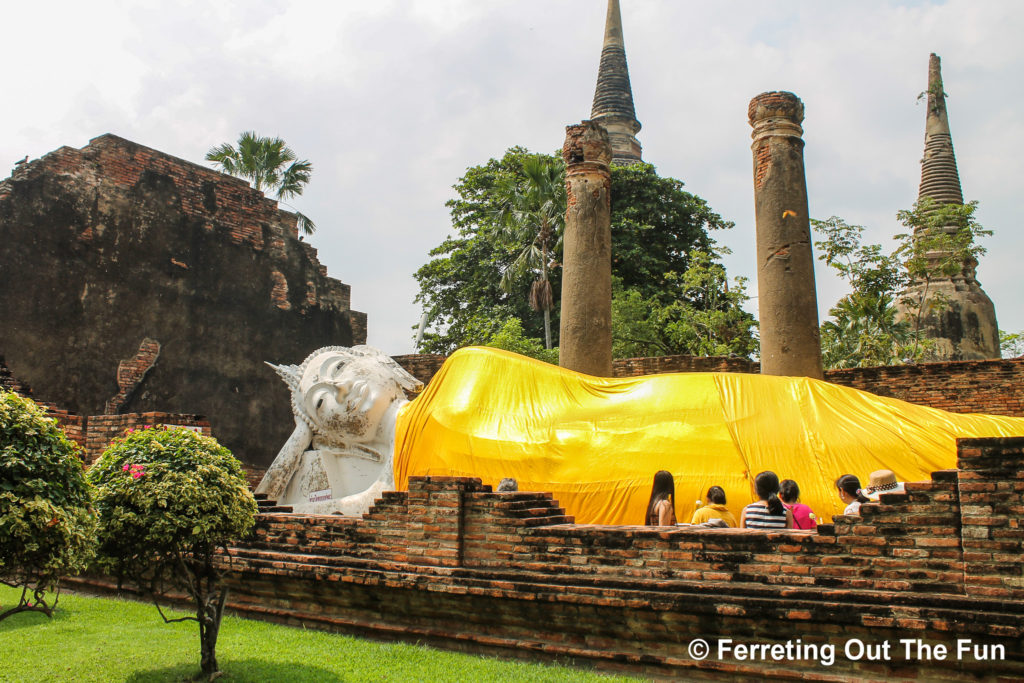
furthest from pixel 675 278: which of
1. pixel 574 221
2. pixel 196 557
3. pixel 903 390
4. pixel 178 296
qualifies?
pixel 196 557

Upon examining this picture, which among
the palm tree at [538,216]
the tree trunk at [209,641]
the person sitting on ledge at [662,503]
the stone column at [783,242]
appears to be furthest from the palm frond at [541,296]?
the tree trunk at [209,641]

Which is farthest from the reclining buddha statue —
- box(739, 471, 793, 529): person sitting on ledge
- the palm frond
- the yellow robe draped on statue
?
the palm frond

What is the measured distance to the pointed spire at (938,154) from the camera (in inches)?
782

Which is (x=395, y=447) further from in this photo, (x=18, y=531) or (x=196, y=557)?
(x=18, y=531)

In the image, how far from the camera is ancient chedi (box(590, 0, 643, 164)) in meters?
36.2

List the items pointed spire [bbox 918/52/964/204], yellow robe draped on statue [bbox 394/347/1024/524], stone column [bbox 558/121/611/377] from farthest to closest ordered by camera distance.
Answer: pointed spire [bbox 918/52/964/204] → stone column [bbox 558/121/611/377] → yellow robe draped on statue [bbox 394/347/1024/524]

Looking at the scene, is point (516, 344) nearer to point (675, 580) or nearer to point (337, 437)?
point (337, 437)

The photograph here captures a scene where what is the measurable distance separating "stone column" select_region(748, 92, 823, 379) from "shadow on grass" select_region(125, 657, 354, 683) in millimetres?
5774

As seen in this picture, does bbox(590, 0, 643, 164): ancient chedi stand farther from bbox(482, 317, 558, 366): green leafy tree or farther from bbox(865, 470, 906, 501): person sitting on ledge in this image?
bbox(865, 470, 906, 501): person sitting on ledge

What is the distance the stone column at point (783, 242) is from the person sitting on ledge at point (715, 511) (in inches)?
128

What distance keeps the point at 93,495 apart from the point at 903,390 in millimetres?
10491

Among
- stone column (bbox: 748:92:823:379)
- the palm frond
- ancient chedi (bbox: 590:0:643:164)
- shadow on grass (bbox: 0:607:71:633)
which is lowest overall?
shadow on grass (bbox: 0:607:71:633)

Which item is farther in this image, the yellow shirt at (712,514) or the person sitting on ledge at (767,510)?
the yellow shirt at (712,514)

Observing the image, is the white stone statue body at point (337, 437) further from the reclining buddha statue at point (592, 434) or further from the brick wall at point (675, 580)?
the brick wall at point (675, 580)
